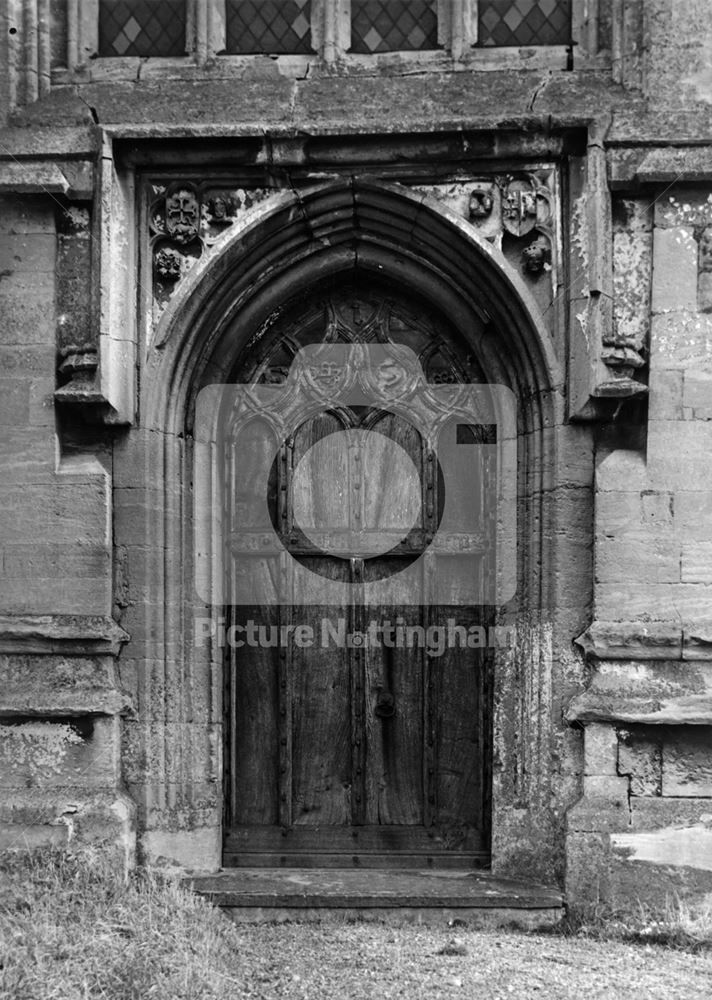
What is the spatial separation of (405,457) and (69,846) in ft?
8.59

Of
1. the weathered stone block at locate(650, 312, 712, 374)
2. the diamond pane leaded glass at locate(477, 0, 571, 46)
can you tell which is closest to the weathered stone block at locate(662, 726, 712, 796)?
the weathered stone block at locate(650, 312, 712, 374)

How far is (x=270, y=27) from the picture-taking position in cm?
598

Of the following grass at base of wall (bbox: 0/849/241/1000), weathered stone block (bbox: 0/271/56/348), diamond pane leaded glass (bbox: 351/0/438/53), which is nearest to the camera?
grass at base of wall (bbox: 0/849/241/1000)

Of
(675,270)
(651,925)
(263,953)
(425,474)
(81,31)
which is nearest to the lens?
(263,953)

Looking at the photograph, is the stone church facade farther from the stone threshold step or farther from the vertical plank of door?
the stone threshold step

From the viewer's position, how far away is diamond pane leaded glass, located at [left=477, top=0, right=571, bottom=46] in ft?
19.4

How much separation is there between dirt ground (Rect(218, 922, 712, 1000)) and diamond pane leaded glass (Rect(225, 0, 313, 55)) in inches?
174

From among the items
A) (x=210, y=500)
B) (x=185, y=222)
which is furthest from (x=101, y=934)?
(x=185, y=222)

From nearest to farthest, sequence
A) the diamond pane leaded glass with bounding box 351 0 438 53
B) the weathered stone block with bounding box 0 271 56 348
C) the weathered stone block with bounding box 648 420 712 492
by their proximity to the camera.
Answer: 1. the weathered stone block with bounding box 648 420 712 492
2. the weathered stone block with bounding box 0 271 56 348
3. the diamond pane leaded glass with bounding box 351 0 438 53

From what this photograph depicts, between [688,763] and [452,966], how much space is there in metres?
1.53

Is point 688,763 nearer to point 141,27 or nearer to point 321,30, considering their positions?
point 321,30

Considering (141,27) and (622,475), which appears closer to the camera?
(622,475)

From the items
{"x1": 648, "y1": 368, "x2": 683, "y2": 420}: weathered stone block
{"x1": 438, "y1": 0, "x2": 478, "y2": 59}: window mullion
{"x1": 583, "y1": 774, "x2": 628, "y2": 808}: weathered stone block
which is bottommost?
{"x1": 583, "y1": 774, "x2": 628, "y2": 808}: weathered stone block

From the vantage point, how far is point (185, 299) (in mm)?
5801
